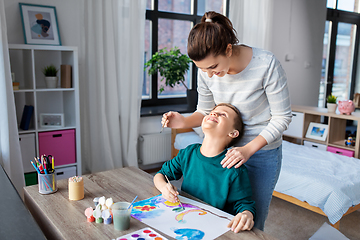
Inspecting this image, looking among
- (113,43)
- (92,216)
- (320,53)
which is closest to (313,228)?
(92,216)

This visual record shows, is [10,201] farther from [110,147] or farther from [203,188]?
[110,147]

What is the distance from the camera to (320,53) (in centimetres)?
511

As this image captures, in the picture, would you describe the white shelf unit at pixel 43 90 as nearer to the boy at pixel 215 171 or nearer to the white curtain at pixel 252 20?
the boy at pixel 215 171

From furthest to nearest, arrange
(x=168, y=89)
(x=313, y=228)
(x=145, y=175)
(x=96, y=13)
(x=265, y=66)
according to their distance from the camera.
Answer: (x=168, y=89)
(x=96, y=13)
(x=313, y=228)
(x=145, y=175)
(x=265, y=66)

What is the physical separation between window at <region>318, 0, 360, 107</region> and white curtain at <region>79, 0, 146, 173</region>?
11.5 ft

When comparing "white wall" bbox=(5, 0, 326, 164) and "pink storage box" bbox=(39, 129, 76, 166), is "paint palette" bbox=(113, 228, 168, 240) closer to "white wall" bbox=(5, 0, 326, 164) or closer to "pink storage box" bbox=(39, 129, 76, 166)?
"pink storage box" bbox=(39, 129, 76, 166)

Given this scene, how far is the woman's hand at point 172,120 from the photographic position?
1402 mm

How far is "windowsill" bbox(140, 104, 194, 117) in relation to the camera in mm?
3606

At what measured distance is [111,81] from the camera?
3.23 m

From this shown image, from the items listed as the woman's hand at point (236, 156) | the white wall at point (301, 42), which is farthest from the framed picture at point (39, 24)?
the white wall at point (301, 42)

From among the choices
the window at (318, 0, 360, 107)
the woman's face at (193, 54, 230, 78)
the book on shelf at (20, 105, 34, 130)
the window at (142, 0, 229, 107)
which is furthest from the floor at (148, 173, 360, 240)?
the window at (318, 0, 360, 107)

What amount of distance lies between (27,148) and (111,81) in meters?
1.00

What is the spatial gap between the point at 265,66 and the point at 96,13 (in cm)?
224

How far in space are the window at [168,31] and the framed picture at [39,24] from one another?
1.15 meters
